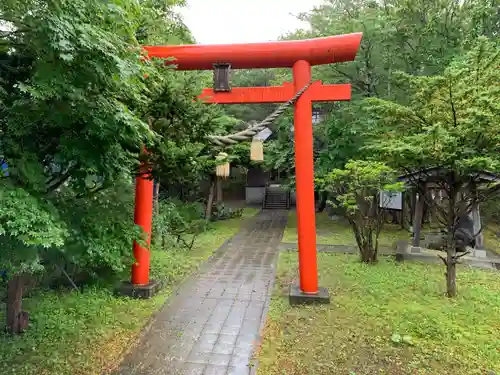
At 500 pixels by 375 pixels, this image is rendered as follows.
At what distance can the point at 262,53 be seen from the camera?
19.7 ft

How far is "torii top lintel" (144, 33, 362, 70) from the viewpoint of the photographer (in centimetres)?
592

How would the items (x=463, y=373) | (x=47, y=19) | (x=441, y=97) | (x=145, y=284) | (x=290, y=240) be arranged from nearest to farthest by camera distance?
(x=47, y=19), (x=463, y=373), (x=441, y=97), (x=145, y=284), (x=290, y=240)

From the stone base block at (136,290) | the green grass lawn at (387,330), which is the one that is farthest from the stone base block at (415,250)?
the stone base block at (136,290)

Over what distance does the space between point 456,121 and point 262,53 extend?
11.6 feet

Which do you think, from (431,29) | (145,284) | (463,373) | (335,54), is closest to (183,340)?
(145,284)

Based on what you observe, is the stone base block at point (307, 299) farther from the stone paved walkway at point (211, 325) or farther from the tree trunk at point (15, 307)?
the tree trunk at point (15, 307)

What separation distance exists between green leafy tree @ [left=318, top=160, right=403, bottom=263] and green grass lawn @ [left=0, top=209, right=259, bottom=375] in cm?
475

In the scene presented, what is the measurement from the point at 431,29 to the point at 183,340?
11944 mm

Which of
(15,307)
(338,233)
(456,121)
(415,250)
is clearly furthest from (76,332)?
(338,233)

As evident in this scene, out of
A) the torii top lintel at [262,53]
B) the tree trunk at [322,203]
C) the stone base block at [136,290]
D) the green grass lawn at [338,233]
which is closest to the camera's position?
the torii top lintel at [262,53]

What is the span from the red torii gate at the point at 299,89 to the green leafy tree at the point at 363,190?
2435 millimetres

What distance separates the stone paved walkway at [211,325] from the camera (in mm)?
4227

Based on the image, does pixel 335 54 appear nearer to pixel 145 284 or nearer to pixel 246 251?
pixel 145 284

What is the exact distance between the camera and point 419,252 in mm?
9688
